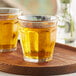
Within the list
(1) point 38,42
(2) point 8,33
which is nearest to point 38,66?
(1) point 38,42

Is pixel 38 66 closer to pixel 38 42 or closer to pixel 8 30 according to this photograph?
pixel 38 42

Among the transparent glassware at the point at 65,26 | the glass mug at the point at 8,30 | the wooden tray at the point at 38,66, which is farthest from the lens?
the transparent glassware at the point at 65,26

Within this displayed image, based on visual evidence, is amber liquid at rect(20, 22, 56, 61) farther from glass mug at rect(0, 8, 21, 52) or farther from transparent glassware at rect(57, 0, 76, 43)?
transparent glassware at rect(57, 0, 76, 43)

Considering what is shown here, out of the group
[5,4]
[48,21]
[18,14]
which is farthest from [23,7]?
[48,21]

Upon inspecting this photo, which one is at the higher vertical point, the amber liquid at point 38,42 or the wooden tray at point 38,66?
the amber liquid at point 38,42

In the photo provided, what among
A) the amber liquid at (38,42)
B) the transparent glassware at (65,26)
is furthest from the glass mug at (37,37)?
the transparent glassware at (65,26)

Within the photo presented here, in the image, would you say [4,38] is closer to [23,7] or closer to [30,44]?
[30,44]

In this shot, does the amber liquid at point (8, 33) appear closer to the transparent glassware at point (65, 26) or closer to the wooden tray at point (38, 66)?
the wooden tray at point (38, 66)
